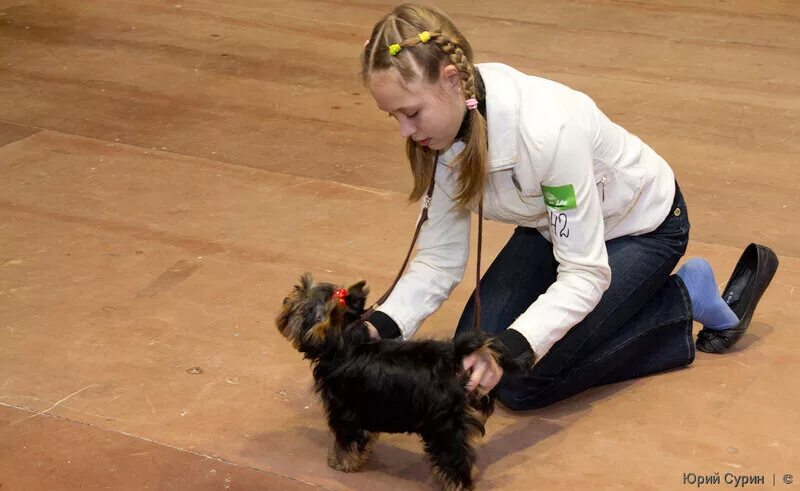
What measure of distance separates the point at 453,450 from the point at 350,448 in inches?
11.3

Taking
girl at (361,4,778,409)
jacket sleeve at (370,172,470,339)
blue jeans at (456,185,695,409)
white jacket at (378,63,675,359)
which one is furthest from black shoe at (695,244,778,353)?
jacket sleeve at (370,172,470,339)

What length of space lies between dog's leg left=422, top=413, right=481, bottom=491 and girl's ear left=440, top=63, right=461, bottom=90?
759 mm

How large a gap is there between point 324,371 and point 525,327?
49 cm

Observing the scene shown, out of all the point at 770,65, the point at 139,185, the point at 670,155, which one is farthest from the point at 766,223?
the point at 139,185

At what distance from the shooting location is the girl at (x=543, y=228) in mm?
2393

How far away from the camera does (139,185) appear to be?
4.32 metres

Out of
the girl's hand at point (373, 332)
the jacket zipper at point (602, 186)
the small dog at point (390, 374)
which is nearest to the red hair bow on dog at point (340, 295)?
the small dog at point (390, 374)

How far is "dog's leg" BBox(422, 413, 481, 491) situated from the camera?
2406 millimetres

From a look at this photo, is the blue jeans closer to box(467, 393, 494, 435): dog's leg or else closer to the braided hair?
box(467, 393, 494, 435): dog's leg

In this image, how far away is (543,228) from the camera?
2807mm

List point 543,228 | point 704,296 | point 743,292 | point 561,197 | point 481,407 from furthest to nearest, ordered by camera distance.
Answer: point 743,292
point 704,296
point 543,228
point 481,407
point 561,197

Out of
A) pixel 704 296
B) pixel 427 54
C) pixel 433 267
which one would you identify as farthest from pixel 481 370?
pixel 704 296

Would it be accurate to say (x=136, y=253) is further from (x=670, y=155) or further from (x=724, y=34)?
(x=724, y=34)

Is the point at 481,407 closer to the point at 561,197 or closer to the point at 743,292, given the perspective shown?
the point at 561,197
